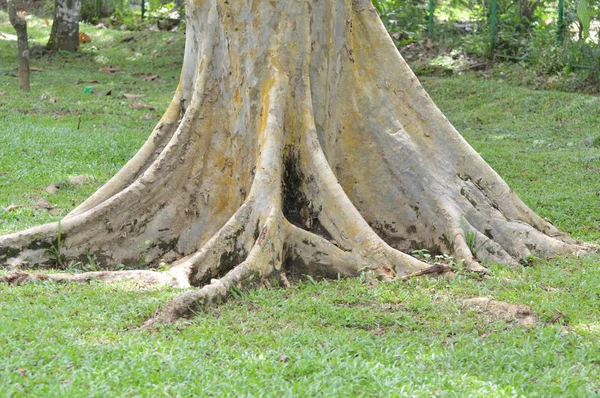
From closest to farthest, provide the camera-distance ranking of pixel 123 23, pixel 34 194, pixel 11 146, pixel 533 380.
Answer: pixel 533 380 → pixel 34 194 → pixel 11 146 → pixel 123 23

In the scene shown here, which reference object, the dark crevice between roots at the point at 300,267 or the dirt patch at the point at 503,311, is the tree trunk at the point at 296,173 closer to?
the dark crevice between roots at the point at 300,267

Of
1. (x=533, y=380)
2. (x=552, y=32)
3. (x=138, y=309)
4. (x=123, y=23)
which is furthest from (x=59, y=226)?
(x=123, y=23)

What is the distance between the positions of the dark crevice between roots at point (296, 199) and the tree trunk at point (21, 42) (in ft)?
32.3

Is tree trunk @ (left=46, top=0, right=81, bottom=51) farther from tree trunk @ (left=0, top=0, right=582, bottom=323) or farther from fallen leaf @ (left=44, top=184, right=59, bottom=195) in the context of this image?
tree trunk @ (left=0, top=0, right=582, bottom=323)

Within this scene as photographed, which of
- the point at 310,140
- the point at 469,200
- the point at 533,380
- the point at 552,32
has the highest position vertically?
the point at 552,32

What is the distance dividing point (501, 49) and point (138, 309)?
49.0 feet

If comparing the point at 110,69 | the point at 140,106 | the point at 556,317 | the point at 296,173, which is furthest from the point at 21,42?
the point at 556,317

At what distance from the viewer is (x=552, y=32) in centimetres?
1759

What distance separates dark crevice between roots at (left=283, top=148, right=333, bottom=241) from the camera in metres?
6.45

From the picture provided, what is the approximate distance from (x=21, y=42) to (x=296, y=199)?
33.1 ft

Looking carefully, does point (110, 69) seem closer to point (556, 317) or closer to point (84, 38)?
point (84, 38)

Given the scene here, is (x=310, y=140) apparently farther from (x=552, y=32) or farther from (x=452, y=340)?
(x=552, y=32)

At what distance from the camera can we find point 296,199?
6516 millimetres

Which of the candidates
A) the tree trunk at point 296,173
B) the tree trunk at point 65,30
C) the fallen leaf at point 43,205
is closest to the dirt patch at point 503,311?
the tree trunk at point 296,173
